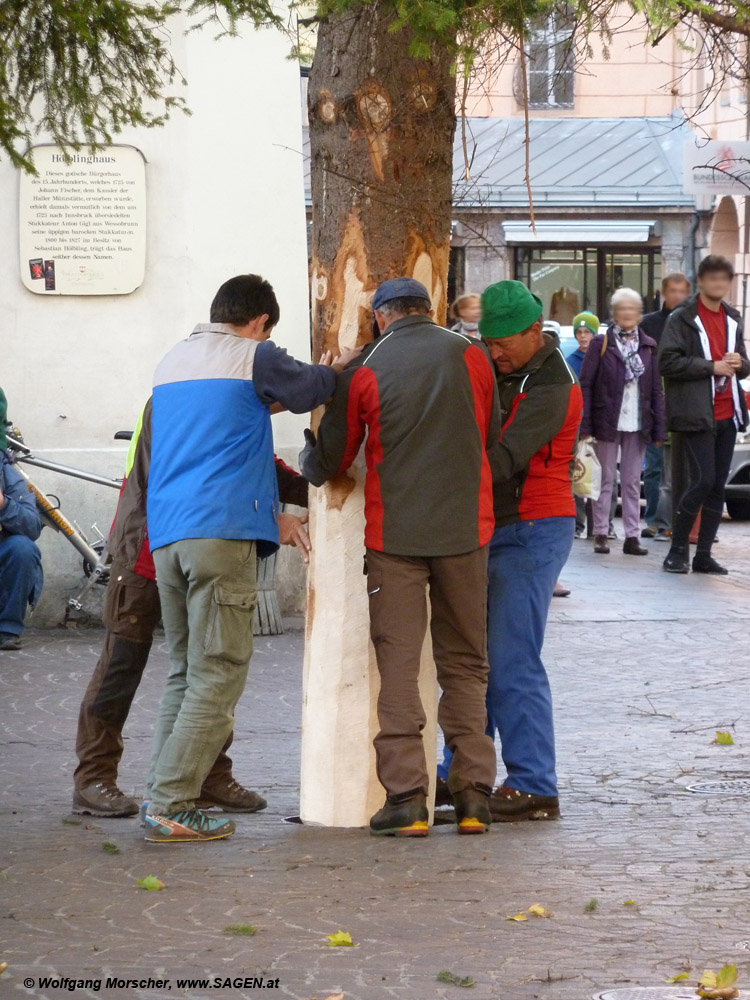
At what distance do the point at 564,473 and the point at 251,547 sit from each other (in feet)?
4.14

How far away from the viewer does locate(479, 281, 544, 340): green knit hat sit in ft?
19.1

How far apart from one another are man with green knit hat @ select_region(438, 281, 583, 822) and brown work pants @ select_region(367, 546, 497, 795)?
24 centimetres

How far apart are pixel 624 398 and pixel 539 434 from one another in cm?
745

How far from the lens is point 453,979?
4035 millimetres

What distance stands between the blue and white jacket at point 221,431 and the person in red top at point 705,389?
22.3 ft

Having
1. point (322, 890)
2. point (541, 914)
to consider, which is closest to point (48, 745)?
point (322, 890)

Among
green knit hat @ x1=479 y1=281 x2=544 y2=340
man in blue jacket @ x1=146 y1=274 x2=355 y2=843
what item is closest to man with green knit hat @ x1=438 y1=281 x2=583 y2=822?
green knit hat @ x1=479 y1=281 x2=544 y2=340

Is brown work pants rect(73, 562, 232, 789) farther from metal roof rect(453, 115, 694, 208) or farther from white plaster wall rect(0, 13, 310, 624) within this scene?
metal roof rect(453, 115, 694, 208)

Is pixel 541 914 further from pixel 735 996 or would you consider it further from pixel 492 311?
pixel 492 311

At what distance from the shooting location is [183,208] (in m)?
10.4

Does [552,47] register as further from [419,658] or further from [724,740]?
[724,740]

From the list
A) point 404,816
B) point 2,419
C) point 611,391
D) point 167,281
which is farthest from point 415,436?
point 611,391

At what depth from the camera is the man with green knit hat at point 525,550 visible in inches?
229

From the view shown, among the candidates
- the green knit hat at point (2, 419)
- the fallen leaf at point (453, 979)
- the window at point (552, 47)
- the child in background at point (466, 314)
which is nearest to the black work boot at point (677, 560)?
the child in background at point (466, 314)
